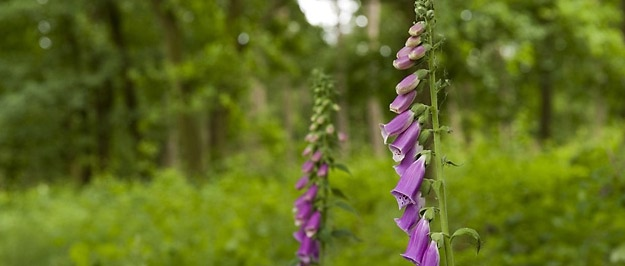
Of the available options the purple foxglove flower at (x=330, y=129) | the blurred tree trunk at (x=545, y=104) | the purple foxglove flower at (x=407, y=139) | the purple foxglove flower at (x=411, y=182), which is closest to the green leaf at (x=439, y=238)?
the purple foxglove flower at (x=411, y=182)

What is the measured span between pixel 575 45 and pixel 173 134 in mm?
19652

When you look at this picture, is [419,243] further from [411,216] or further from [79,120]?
[79,120]

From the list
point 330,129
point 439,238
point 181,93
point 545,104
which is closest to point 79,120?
point 181,93

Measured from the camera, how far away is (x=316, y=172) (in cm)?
300

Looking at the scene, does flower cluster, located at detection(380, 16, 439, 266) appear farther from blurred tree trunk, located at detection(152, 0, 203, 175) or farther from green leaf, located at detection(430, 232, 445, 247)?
blurred tree trunk, located at detection(152, 0, 203, 175)

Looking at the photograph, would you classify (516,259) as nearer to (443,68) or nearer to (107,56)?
(443,68)

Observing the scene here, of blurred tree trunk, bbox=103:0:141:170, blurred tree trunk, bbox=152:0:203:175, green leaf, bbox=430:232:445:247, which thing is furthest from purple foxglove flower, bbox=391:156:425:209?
blurred tree trunk, bbox=103:0:141:170

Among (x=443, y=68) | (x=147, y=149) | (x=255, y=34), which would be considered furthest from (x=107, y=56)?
(x=443, y=68)

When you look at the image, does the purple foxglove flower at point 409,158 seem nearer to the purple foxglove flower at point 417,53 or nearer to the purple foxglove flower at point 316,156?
the purple foxglove flower at point 417,53

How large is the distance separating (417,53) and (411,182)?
1.16ft

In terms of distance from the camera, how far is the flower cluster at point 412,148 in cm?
189

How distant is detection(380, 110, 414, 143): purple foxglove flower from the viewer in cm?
192

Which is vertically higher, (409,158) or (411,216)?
(409,158)

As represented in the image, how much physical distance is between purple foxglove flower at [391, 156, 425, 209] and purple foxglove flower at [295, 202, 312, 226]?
3.62 ft
